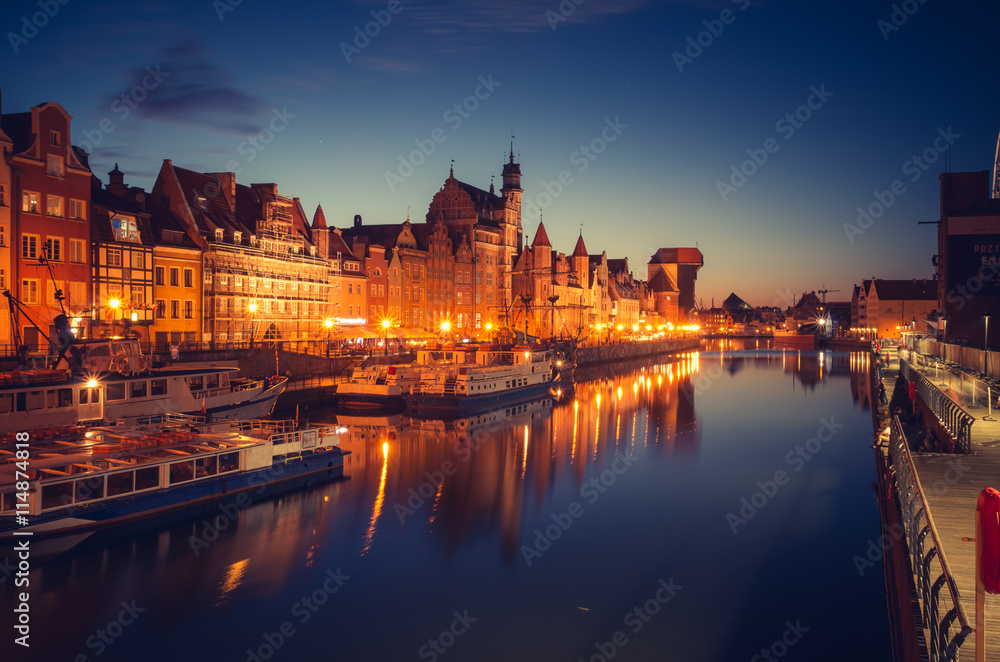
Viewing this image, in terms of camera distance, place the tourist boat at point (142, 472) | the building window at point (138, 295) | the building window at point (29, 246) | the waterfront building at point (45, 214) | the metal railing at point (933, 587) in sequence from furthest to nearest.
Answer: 1. the building window at point (138, 295)
2. the building window at point (29, 246)
3. the waterfront building at point (45, 214)
4. the tourist boat at point (142, 472)
5. the metal railing at point (933, 587)

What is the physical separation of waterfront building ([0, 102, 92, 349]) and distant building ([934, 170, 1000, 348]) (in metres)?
68.5

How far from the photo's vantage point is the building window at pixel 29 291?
4112 centimetres

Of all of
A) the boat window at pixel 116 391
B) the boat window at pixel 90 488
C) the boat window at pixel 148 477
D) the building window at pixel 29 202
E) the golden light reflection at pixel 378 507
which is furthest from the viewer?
the building window at pixel 29 202

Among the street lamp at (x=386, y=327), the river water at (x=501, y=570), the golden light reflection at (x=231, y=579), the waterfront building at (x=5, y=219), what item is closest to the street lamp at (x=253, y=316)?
the street lamp at (x=386, y=327)

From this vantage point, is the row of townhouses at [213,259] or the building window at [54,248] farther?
the building window at [54,248]

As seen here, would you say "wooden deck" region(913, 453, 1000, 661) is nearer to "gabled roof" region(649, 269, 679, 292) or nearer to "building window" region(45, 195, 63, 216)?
"building window" region(45, 195, 63, 216)

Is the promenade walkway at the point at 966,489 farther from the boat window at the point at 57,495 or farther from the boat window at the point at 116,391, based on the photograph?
the boat window at the point at 116,391

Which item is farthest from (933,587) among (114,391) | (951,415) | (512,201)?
(512,201)

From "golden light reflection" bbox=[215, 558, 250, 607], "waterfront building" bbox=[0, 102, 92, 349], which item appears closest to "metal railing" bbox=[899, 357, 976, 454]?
"golden light reflection" bbox=[215, 558, 250, 607]

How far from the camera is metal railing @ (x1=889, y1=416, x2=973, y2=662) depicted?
804 cm

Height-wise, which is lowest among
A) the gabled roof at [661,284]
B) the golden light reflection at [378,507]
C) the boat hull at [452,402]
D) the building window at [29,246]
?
the golden light reflection at [378,507]

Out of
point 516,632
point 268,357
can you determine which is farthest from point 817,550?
point 268,357

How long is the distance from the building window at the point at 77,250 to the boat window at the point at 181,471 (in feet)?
88.6

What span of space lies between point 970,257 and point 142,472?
69.7 meters
